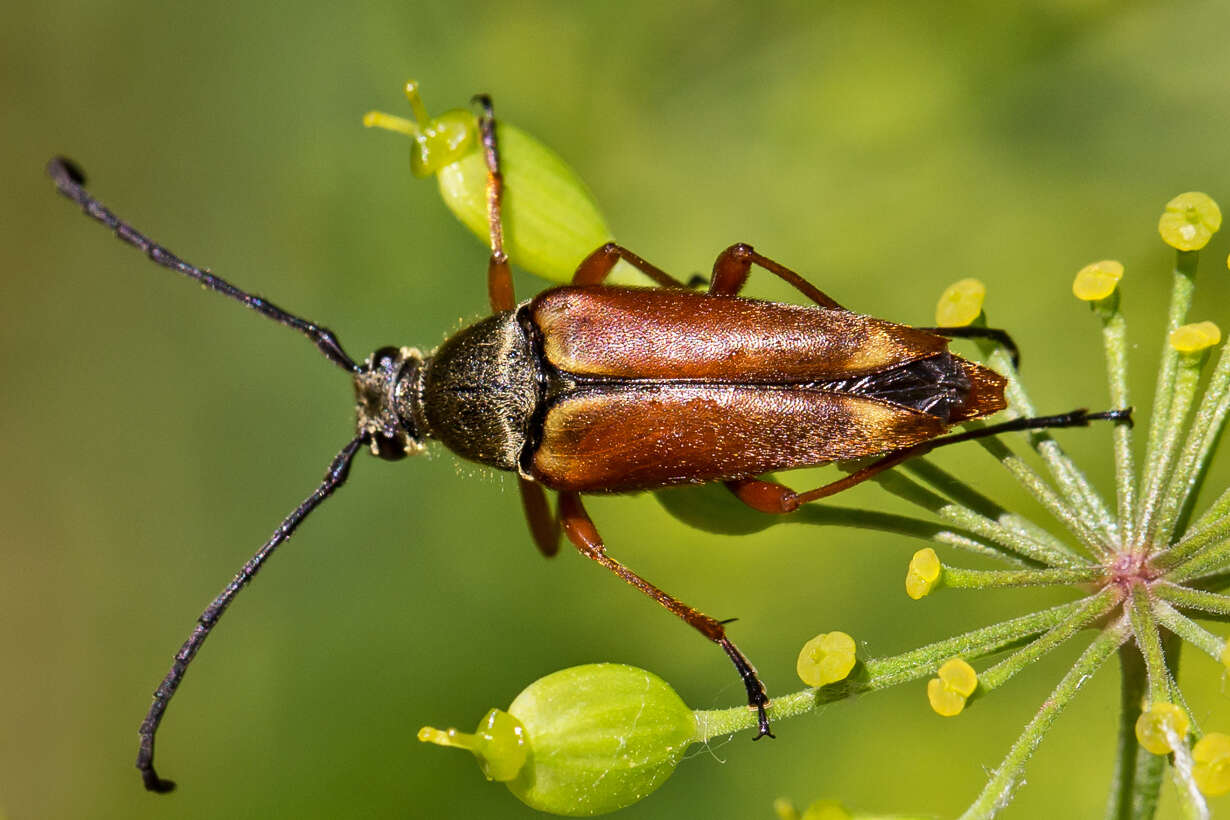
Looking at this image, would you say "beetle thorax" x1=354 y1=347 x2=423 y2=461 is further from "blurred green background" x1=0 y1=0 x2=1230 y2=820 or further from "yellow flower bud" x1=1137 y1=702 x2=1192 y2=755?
"yellow flower bud" x1=1137 y1=702 x2=1192 y2=755

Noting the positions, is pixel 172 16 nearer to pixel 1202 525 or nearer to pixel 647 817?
pixel 647 817

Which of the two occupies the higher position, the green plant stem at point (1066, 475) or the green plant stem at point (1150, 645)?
the green plant stem at point (1066, 475)

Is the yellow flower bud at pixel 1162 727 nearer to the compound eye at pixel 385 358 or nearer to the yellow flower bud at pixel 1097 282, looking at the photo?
the yellow flower bud at pixel 1097 282

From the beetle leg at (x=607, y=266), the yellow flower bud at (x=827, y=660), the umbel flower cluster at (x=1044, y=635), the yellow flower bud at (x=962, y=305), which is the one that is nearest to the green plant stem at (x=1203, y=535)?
the umbel flower cluster at (x=1044, y=635)

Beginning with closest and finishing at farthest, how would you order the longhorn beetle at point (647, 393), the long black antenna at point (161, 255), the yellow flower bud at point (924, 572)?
the yellow flower bud at point (924, 572), the longhorn beetle at point (647, 393), the long black antenna at point (161, 255)

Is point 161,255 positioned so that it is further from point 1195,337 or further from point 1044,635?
point 1195,337

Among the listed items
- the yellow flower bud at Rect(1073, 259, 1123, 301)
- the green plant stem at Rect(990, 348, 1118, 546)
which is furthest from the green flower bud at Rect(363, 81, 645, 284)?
the yellow flower bud at Rect(1073, 259, 1123, 301)
